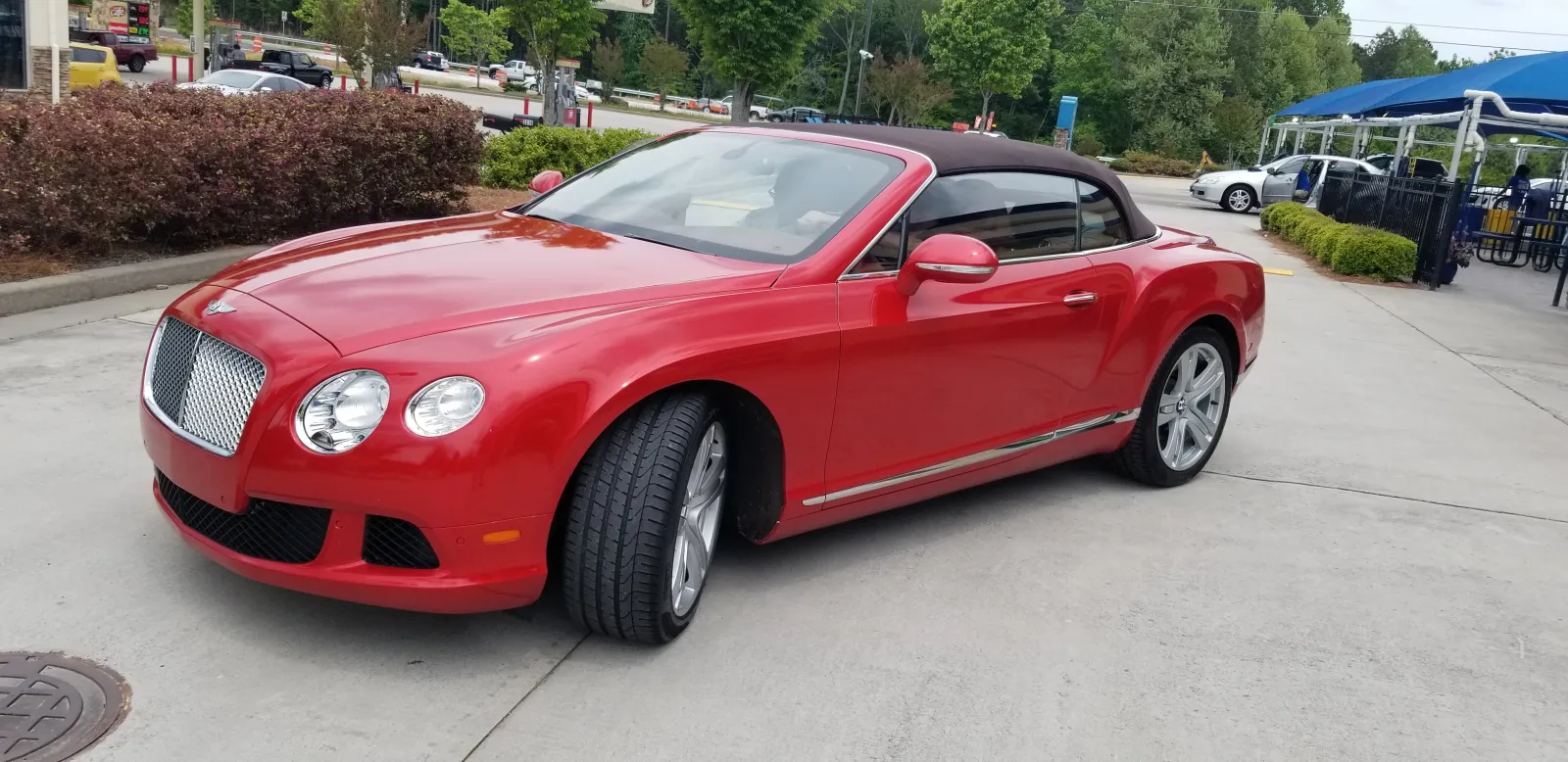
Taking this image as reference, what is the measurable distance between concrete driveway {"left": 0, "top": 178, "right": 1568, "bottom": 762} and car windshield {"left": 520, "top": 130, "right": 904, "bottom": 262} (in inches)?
44.3

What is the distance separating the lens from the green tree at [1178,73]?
6322 centimetres

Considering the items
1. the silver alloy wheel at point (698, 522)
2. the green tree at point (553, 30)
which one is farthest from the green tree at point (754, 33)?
the silver alloy wheel at point (698, 522)

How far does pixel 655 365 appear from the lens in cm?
319

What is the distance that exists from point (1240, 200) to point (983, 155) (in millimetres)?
26715

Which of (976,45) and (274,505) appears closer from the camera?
(274,505)

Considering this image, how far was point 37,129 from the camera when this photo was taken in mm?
7359

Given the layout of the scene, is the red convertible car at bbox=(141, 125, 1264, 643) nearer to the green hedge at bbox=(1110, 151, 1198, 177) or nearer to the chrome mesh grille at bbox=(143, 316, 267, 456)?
the chrome mesh grille at bbox=(143, 316, 267, 456)

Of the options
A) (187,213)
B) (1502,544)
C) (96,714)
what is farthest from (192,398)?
(187,213)

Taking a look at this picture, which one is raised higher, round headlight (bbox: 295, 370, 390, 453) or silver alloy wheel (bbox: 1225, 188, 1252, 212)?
round headlight (bbox: 295, 370, 390, 453)

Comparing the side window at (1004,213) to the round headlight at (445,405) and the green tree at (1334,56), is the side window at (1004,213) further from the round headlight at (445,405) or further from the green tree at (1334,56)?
the green tree at (1334,56)

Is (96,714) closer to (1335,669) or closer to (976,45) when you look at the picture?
(1335,669)

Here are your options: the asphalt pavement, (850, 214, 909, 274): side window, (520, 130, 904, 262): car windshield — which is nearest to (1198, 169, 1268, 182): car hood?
the asphalt pavement

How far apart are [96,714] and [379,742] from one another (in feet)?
2.19

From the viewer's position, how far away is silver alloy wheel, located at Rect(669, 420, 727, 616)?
341cm
